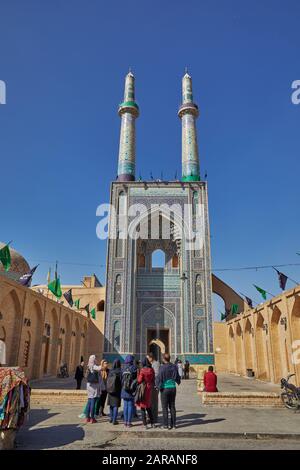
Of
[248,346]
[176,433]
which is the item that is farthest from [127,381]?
[248,346]

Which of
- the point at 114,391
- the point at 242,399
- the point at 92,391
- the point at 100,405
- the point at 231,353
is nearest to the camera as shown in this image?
the point at 114,391

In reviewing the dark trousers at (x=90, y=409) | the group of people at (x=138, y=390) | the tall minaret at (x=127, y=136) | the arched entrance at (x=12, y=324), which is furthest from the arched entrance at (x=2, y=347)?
the tall minaret at (x=127, y=136)

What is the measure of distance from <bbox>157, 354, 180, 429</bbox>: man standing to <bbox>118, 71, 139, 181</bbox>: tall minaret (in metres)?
20.7

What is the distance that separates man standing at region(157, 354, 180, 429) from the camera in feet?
→ 20.4

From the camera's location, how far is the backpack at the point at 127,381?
6566 millimetres

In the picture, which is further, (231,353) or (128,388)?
(231,353)

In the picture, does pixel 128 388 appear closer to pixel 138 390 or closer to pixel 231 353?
pixel 138 390

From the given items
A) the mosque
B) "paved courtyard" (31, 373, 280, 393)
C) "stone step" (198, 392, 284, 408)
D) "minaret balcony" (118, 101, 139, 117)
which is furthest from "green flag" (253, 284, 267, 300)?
"minaret balcony" (118, 101, 139, 117)

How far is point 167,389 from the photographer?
634 centimetres

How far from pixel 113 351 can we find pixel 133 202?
9777 mm

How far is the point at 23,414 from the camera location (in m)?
5.32

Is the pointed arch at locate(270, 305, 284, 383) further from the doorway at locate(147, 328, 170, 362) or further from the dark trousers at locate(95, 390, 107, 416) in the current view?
the dark trousers at locate(95, 390, 107, 416)

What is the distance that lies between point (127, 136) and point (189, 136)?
4453 millimetres

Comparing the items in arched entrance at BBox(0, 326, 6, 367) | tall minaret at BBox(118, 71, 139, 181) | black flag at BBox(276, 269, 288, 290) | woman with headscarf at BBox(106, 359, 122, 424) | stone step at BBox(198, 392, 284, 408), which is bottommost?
stone step at BBox(198, 392, 284, 408)
